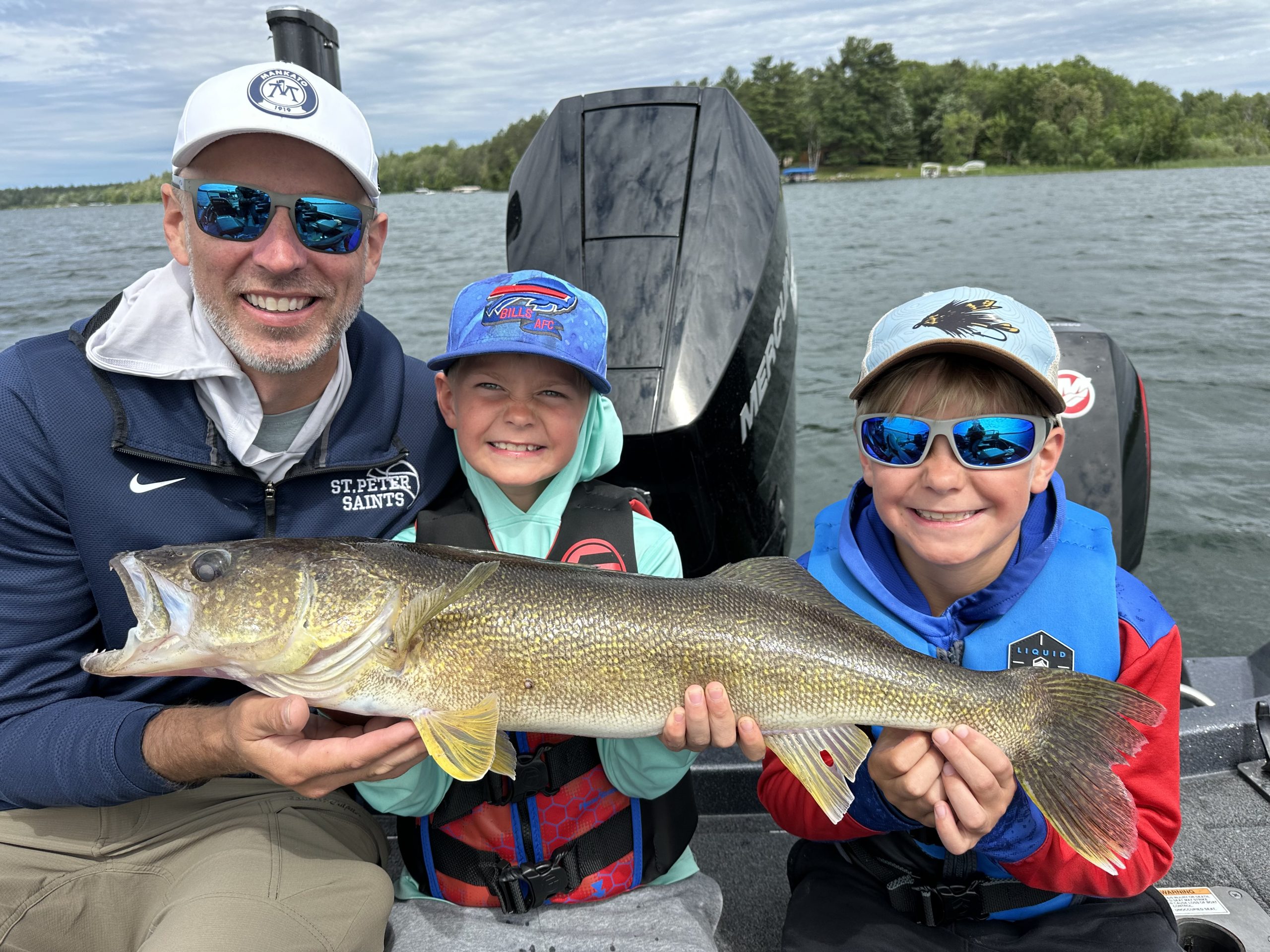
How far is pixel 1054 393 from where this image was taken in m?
2.60

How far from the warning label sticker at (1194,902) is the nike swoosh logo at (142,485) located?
3449 mm

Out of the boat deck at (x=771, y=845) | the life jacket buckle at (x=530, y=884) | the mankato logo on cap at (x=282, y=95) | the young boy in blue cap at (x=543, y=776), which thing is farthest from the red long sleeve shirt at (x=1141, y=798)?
the mankato logo on cap at (x=282, y=95)

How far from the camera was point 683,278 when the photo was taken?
3.91 m

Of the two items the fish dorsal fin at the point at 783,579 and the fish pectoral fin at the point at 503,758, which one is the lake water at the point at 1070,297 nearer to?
the fish dorsal fin at the point at 783,579

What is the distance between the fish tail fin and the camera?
2258mm

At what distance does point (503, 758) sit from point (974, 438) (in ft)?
5.15

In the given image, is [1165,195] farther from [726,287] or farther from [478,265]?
[726,287]

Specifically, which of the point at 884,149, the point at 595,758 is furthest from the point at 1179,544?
the point at 884,149

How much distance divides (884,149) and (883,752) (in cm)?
8466

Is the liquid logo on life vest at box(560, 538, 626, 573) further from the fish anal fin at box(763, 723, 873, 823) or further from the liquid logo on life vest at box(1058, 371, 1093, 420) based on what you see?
the liquid logo on life vest at box(1058, 371, 1093, 420)

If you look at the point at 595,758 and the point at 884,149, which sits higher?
the point at 884,149

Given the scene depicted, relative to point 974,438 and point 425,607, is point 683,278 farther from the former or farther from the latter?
point 425,607

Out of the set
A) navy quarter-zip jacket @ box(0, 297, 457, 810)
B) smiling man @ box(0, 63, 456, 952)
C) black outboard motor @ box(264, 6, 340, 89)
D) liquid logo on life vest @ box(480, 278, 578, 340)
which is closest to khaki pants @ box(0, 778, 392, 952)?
smiling man @ box(0, 63, 456, 952)

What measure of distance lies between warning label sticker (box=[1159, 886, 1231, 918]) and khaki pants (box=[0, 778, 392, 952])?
260 centimetres
